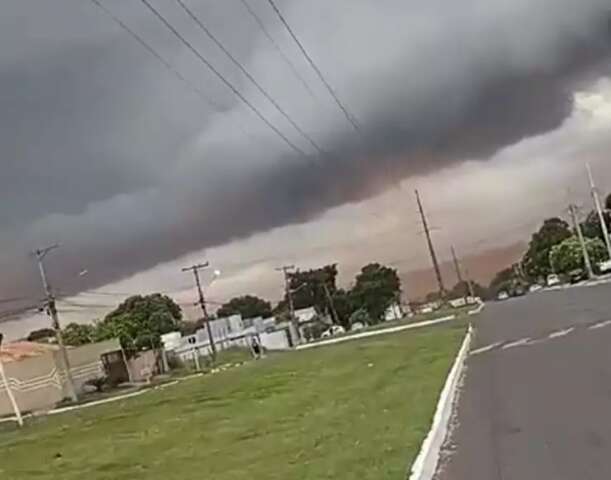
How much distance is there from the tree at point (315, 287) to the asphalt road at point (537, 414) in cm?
11661

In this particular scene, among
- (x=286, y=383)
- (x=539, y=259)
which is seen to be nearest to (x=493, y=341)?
(x=286, y=383)

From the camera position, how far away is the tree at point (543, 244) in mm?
155625

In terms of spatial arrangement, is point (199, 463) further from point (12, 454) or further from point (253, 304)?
point (253, 304)

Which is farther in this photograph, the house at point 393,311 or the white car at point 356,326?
the house at point 393,311

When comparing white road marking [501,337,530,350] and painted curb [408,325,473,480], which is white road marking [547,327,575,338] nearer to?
white road marking [501,337,530,350]

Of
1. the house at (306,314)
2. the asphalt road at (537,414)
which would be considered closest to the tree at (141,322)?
the house at (306,314)

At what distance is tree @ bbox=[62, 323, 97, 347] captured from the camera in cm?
11662

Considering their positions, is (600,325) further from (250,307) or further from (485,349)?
(250,307)

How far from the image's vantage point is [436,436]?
13883 millimetres

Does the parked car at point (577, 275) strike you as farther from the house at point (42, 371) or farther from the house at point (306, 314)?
the house at point (42, 371)

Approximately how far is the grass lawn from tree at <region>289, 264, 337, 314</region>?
11486 centimetres

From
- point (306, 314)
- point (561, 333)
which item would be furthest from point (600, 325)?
point (306, 314)

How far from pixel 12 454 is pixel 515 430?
498 inches

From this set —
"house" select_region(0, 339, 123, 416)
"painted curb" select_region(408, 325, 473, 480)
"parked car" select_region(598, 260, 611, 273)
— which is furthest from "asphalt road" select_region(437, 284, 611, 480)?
"parked car" select_region(598, 260, 611, 273)
